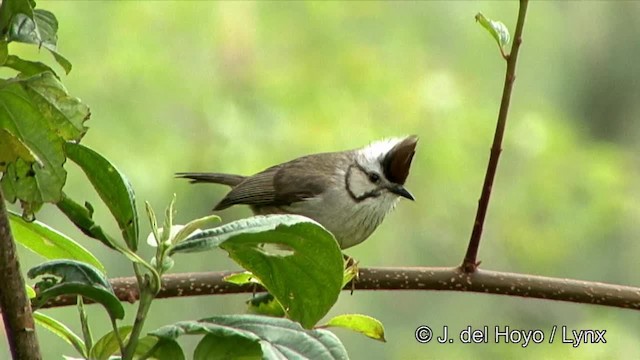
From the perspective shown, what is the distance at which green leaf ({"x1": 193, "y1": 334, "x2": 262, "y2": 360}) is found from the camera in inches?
44.9

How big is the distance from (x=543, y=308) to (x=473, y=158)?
1.32m

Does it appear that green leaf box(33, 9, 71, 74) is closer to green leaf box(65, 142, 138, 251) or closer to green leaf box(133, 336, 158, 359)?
green leaf box(65, 142, 138, 251)

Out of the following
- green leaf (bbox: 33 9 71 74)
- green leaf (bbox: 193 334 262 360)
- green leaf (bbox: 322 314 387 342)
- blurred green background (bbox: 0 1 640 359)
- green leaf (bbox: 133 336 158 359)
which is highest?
blurred green background (bbox: 0 1 640 359)

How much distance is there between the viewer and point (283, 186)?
454 cm

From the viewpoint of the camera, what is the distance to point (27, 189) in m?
1.14

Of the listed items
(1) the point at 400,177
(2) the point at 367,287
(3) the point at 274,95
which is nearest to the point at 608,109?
(3) the point at 274,95

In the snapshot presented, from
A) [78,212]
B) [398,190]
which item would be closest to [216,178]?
[398,190]

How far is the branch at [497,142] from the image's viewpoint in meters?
1.77

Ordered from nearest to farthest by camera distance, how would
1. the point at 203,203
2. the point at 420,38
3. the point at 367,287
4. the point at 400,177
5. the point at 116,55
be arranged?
the point at 367,287
the point at 400,177
the point at 116,55
the point at 203,203
the point at 420,38

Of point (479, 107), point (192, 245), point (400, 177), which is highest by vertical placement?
point (479, 107)

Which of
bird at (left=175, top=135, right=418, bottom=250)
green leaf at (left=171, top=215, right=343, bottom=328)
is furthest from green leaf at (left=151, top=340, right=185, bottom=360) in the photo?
bird at (left=175, top=135, right=418, bottom=250)

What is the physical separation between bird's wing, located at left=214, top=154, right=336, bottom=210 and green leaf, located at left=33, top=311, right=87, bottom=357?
9.95 feet

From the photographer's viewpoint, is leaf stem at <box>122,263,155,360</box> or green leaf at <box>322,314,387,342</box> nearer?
leaf stem at <box>122,263,155,360</box>

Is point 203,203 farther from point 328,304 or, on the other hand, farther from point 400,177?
point 328,304
